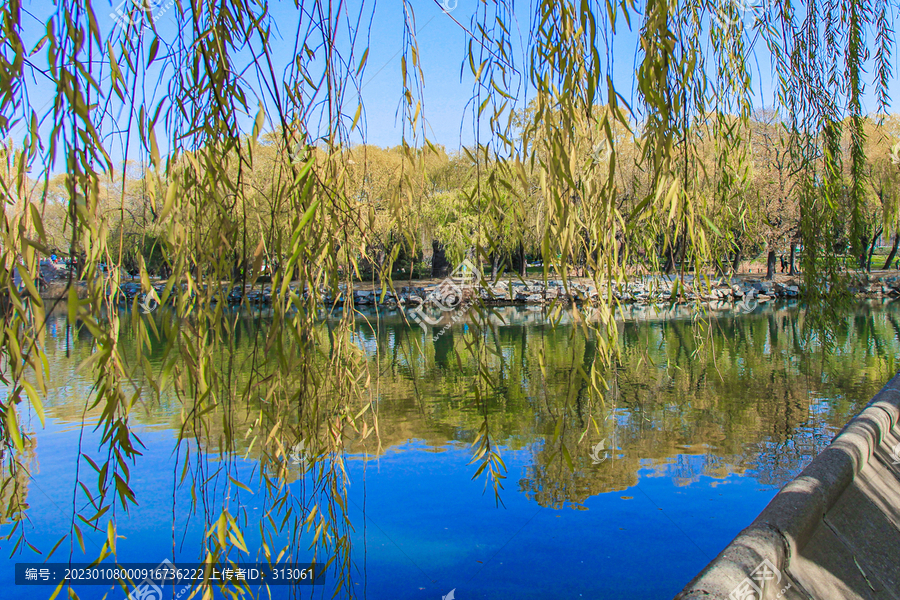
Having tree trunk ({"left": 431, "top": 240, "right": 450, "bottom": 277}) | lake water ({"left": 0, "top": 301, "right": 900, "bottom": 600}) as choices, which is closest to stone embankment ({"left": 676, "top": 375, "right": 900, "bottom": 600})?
lake water ({"left": 0, "top": 301, "right": 900, "bottom": 600})

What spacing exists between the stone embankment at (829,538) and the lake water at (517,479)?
0.54 m

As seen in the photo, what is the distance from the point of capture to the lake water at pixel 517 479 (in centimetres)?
344

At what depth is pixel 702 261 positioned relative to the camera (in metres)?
2.05

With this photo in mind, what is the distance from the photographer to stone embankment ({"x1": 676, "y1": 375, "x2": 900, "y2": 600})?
5.71 feet

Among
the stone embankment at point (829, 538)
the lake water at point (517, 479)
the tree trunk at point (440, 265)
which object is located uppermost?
the tree trunk at point (440, 265)

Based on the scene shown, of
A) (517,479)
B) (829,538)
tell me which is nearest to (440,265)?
(517,479)

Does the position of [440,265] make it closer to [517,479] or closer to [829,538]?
[517,479]

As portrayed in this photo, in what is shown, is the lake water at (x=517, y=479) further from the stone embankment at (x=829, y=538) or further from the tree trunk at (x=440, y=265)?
the tree trunk at (x=440, y=265)

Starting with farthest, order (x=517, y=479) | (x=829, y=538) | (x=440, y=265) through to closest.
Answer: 1. (x=440, y=265)
2. (x=517, y=479)
3. (x=829, y=538)

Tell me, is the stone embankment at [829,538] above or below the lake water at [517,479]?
above

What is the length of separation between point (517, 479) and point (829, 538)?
2813 millimetres

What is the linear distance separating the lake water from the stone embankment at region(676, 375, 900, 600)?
0.54 m

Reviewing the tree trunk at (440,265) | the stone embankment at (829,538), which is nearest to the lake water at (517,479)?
the stone embankment at (829,538)

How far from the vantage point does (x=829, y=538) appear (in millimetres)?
2389
